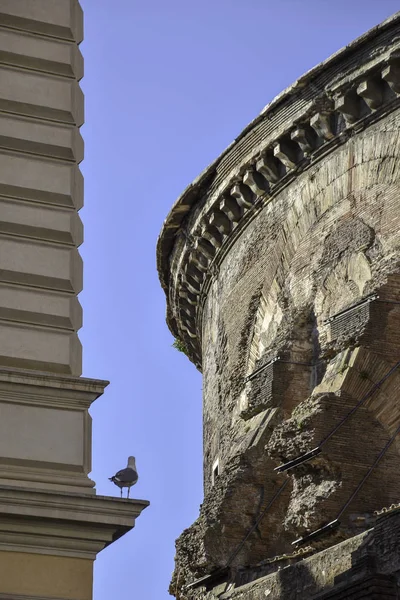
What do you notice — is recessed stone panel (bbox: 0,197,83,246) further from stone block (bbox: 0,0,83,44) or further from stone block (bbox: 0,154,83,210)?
stone block (bbox: 0,0,83,44)

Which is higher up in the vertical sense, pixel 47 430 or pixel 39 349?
pixel 39 349

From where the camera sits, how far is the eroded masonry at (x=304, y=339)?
10.5m

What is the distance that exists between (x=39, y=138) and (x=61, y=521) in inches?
96.5

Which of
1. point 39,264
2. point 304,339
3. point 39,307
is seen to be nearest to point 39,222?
point 39,264

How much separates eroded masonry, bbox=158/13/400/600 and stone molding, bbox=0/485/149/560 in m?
1.89

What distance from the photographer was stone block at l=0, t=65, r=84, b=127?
812 cm

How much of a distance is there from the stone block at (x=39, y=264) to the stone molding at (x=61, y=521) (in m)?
1.35

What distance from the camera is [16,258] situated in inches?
303

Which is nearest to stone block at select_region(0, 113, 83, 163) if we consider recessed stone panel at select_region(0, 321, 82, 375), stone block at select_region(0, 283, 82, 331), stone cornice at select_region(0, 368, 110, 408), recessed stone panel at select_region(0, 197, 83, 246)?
recessed stone panel at select_region(0, 197, 83, 246)

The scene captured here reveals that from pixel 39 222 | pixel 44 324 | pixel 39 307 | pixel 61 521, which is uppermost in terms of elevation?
pixel 39 222

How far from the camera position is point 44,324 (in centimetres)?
757

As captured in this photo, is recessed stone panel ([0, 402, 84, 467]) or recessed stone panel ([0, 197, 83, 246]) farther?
recessed stone panel ([0, 197, 83, 246])

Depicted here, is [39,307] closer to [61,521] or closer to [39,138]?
[39,138]

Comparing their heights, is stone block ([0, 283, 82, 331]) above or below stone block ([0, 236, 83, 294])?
below
